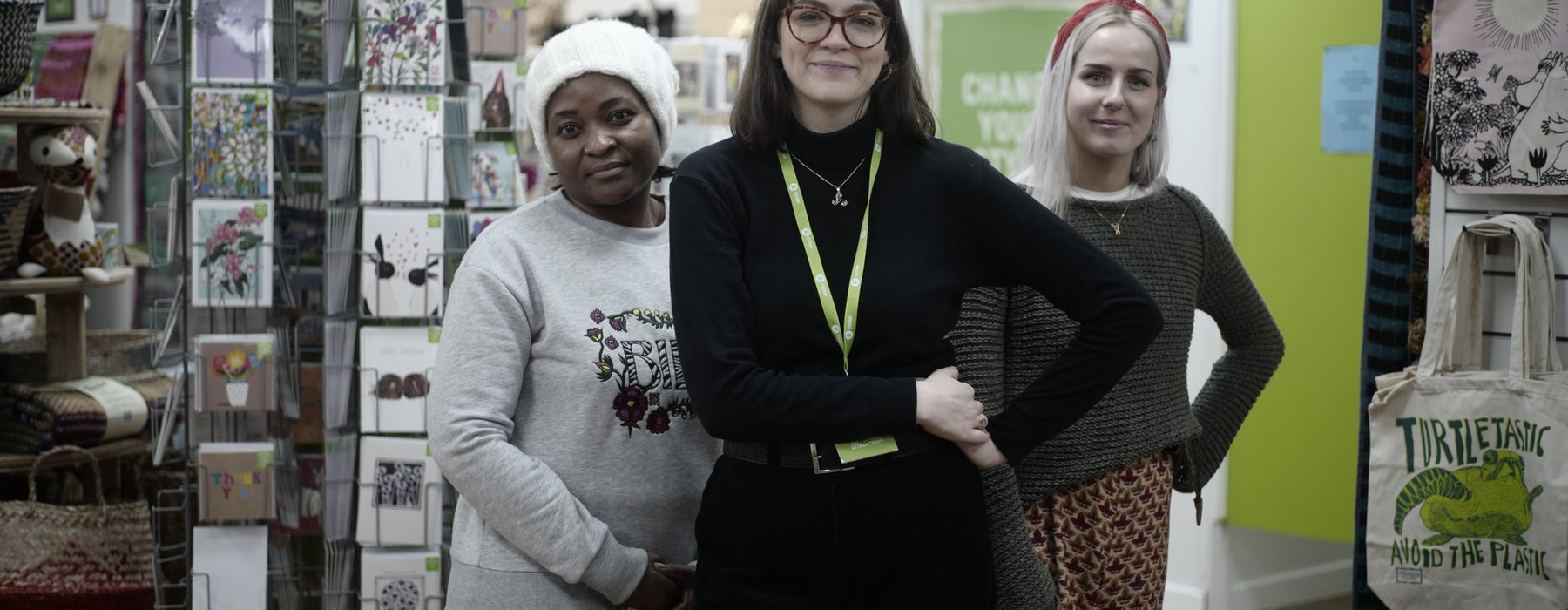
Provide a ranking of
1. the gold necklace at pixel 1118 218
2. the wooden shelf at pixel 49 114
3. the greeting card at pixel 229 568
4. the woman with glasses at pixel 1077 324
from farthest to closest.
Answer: the wooden shelf at pixel 49 114 → the greeting card at pixel 229 568 → the gold necklace at pixel 1118 218 → the woman with glasses at pixel 1077 324

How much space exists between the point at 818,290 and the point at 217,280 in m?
2.04

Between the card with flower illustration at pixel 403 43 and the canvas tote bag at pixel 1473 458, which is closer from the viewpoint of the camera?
the canvas tote bag at pixel 1473 458

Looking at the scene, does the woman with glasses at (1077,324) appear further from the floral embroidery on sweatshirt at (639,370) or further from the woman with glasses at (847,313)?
the floral embroidery on sweatshirt at (639,370)

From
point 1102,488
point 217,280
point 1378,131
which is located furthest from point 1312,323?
point 217,280

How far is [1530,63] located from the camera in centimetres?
255

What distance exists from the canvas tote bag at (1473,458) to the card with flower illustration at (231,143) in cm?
240

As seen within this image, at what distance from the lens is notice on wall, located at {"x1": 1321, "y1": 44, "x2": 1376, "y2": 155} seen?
12.5 feet

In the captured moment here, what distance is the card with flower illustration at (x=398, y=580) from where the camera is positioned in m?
3.08

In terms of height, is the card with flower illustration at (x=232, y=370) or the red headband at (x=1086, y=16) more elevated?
the red headband at (x=1086, y=16)

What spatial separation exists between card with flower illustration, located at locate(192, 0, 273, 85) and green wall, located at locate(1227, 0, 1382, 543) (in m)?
2.66

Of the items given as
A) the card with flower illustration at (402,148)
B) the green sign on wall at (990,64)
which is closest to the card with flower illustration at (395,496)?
the card with flower illustration at (402,148)

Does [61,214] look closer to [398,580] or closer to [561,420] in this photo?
[398,580]

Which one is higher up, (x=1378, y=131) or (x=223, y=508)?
(x=1378, y=131)

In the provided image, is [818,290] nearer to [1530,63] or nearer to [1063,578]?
[1063,578]
